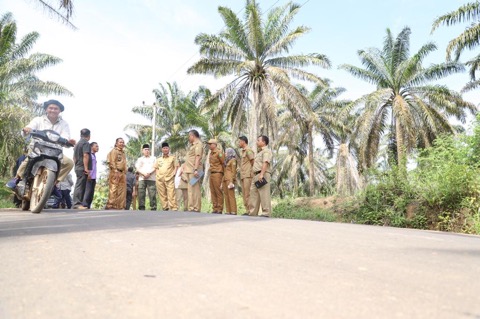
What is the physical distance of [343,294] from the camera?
2.06 meters

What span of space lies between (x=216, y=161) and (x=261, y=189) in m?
1.46

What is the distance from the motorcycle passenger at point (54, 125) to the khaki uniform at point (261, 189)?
12.4 feet

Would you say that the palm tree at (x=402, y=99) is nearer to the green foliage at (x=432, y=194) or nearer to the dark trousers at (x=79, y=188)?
the green foliage at (x=432, y=194)

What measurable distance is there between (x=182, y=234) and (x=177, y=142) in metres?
29.6

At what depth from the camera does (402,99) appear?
24438 millimetres

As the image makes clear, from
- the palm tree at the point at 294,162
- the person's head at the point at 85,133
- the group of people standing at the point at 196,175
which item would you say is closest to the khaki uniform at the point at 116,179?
the group of people standing at the point at 196,175

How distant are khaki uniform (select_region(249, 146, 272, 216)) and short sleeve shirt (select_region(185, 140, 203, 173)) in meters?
1.43

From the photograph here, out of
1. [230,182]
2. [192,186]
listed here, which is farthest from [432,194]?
[192,186]

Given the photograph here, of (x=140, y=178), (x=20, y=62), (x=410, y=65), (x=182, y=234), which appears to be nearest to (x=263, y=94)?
(x=410, y=65)

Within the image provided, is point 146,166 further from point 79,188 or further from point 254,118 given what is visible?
point 254,118

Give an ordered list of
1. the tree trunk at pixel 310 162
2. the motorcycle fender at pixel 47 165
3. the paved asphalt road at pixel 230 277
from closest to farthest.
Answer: the paved asphalt road at pixel 230 277 → the motorcycle fender at pixel 47 165 → the tree trunk at pixel 310 162

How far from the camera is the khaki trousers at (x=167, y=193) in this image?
423 inches

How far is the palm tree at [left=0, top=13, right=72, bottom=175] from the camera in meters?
19.9

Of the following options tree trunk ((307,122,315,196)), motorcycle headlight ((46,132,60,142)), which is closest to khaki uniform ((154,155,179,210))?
motorcycle headlight ((46,132,60,142))
